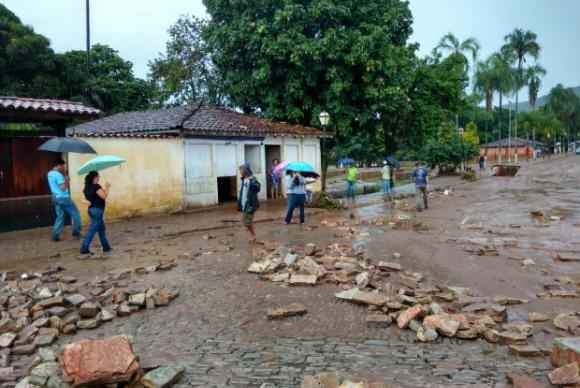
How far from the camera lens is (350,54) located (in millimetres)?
20594

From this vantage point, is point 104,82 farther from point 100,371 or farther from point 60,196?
point 100,371

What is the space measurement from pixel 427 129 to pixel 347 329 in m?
23.3

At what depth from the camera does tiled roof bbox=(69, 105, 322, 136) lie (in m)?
16.6

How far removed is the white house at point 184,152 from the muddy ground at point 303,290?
1296 mm

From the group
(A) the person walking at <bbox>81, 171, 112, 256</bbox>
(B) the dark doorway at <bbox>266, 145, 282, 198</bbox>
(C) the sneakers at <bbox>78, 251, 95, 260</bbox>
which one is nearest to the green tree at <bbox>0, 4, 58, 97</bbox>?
(B) the dark doorway at <bbox>266, 145, 282, 198</bbox>

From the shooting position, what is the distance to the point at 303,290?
6.63m

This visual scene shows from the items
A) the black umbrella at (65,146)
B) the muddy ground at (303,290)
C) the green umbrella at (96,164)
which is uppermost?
the black umbrella at (65,146)

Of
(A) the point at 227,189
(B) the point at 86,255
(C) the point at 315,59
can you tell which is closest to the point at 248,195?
(B) the point at 86,255

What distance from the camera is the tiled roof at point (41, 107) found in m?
10.8

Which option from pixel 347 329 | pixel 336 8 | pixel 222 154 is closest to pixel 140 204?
pixel 222 154

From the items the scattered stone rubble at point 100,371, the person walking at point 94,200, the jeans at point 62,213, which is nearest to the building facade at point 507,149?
the jeans at point 62,213

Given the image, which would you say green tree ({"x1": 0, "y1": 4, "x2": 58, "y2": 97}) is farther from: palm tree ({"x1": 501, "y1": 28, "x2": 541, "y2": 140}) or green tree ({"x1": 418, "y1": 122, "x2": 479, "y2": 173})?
palm tree ({"x1": 501, "y1": 28, "x2": 541, "y2": 140})

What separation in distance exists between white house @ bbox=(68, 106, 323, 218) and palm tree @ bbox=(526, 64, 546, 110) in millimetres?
61813

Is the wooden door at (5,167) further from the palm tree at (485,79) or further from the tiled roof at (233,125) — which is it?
the palm tree at (485,79)
